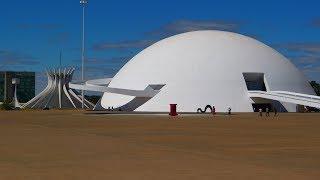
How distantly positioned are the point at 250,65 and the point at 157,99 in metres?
13.5

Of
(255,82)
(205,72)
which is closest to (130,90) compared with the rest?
(205,72)

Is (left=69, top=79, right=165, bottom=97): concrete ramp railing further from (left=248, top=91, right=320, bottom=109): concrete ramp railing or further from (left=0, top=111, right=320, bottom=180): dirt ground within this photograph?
(left=0, top=111, right=320, bottom=180): dirt ground

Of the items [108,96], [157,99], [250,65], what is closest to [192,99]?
[157,99]

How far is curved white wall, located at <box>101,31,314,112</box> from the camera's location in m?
72.6

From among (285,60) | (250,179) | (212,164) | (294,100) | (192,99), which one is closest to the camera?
(250,179)

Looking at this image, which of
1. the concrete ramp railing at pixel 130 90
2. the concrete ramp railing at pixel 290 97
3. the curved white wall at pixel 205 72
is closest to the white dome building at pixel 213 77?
the curved white wall at pixel 205 72

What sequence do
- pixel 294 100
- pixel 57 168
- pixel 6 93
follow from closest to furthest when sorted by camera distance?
A: pixel 57 168 < pixel 294 100 < pixel 6 93

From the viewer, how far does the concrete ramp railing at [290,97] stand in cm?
6569

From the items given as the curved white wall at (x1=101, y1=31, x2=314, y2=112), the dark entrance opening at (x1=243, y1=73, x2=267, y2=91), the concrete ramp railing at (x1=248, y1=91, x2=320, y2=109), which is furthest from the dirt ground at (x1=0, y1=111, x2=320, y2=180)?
the dark entrance opening at (x1=243, y1=73, x2=267, y2=91)

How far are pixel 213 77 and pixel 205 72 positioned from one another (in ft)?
4.79

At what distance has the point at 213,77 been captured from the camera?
74.0 metres

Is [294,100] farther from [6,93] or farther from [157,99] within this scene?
[6,93]

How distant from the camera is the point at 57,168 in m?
11.6

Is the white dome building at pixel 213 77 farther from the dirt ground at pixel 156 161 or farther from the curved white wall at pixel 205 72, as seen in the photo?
the dirt ground at pixel 156 161
